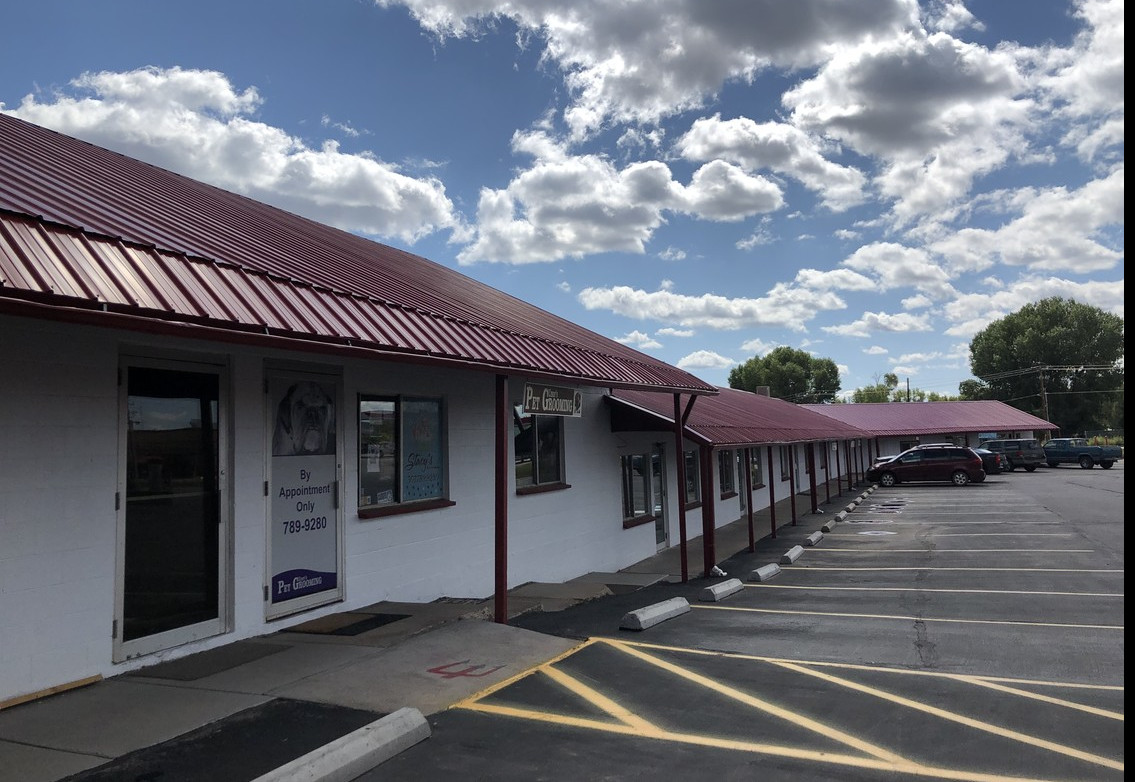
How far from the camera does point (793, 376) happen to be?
95.8m

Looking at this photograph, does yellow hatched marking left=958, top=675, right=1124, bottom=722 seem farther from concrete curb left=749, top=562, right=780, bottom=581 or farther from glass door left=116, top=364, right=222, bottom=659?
glass door left=116, top=364, right=222, bottom=659

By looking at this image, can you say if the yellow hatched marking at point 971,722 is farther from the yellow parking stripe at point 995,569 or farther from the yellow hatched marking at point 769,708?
the yellow parking stripe at point 995,569

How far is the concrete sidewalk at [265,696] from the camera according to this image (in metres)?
4.19

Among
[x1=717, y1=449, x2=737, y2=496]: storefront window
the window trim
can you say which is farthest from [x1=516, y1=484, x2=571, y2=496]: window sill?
[x1=717, y1=449, x2=737, y2=496]: storefront window

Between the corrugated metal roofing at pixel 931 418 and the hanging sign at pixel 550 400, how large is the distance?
137ft

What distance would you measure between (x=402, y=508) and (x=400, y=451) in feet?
2.23

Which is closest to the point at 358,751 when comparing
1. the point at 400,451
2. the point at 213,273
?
the point at 213,273

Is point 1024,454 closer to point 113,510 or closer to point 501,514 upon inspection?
point 501,514

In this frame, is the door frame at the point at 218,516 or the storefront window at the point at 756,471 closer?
the door frame at the point at 218,516

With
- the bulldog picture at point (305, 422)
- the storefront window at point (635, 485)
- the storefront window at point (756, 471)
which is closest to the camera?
the bulldog picture at point (305, 422)

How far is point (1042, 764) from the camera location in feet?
14.5

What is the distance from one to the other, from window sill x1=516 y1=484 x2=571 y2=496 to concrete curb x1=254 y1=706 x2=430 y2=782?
6446 millimetres

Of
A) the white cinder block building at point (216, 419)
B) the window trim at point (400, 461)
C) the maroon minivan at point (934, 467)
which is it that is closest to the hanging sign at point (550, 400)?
the white cinder block building at point (216, 419)

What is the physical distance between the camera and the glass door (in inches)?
233
